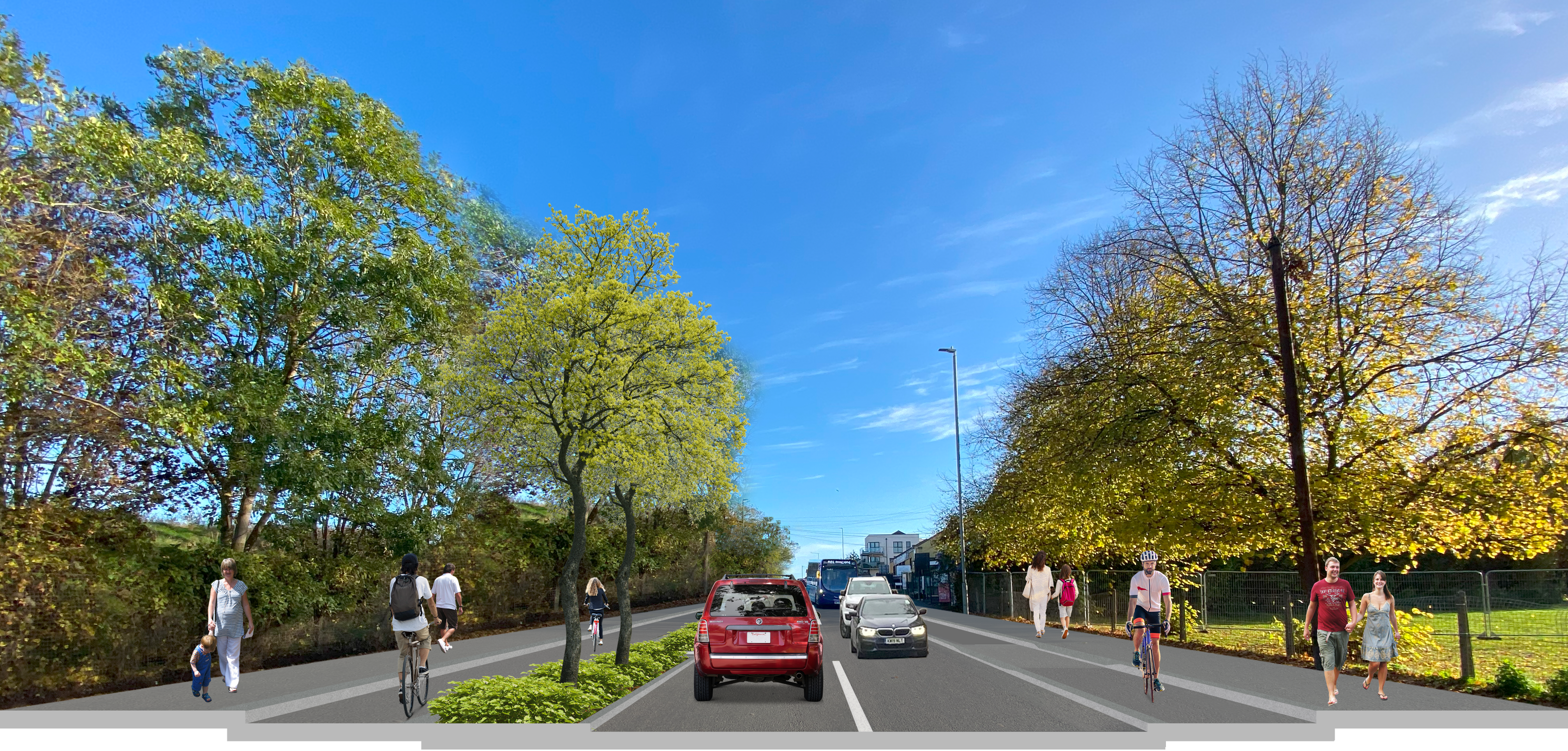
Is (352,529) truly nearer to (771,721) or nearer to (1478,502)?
(771,721)

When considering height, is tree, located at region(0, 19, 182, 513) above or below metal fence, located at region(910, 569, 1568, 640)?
above

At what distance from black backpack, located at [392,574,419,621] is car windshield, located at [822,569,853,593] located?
151 feet

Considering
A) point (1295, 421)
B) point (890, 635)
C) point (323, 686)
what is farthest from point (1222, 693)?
point (323, 686)

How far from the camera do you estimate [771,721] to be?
9781mm

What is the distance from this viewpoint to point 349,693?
41.5ft

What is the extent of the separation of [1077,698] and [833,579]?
44467 millimetres

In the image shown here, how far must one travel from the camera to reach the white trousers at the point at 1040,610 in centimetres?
2284

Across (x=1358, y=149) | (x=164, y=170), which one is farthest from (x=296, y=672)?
(x=1358, y=149)

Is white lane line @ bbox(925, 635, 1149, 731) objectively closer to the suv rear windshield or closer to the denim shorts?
the denim shorts

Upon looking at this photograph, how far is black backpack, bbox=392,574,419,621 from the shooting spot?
10.4m

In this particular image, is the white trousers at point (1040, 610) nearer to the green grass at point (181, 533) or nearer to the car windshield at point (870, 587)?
the car windshield at point (870, 587)

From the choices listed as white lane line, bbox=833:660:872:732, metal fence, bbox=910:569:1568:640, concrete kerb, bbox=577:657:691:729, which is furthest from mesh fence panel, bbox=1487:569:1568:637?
concrete kerb, bbox=577:657:691:729

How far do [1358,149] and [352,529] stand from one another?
1024 inches

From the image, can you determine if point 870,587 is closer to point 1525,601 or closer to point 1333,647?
point 1525,601
